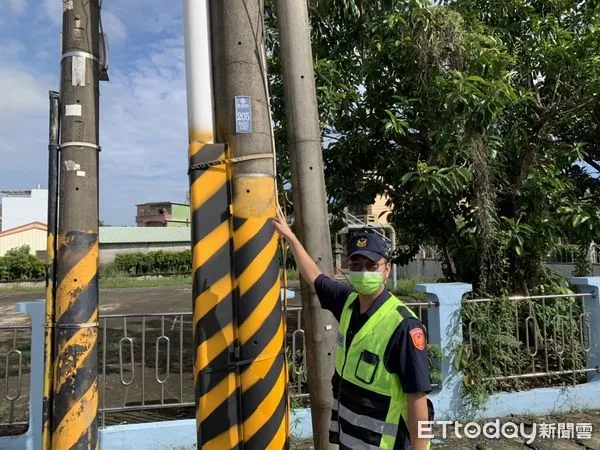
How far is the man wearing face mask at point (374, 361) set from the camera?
1.98 metres

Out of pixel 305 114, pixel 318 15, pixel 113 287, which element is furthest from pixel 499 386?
pixel 113 287

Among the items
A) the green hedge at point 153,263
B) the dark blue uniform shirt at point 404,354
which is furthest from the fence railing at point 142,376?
the green hedge at point 153,263

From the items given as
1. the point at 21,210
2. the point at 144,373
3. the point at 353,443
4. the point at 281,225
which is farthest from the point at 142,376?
the point at 21,210

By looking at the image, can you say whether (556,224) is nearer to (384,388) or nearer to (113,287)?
(384,388)

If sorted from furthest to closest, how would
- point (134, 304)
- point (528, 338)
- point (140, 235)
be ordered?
point (140, 235) → point (134, 304) → point (528, 338)

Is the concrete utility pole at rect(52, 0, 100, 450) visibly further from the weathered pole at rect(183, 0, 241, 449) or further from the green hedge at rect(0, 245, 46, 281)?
the green hedge at rect(0, 245, 46, 281)

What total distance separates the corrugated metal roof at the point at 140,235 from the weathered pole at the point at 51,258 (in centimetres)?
3468

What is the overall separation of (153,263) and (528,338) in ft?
103

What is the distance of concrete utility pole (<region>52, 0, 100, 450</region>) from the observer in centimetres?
243

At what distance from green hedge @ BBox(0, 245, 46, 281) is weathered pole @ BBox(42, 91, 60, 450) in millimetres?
30548

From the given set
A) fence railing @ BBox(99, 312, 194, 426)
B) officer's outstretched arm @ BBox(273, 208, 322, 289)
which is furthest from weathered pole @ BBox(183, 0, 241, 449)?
fence railing @ BBox(99, 312, 194, 426)

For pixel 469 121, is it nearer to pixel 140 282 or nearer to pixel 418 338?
pixel 418 338

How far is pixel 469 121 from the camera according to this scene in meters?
4.86

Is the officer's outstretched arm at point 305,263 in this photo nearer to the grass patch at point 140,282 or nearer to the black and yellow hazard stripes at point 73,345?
the black and yellow hazard stripes at point 73,345
